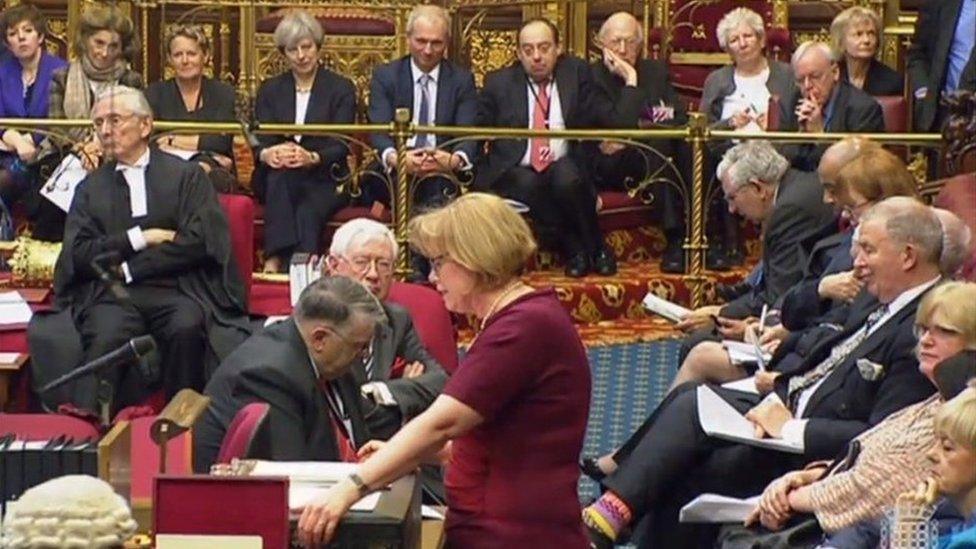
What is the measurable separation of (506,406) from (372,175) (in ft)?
21.5

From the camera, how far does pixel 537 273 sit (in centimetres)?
1289

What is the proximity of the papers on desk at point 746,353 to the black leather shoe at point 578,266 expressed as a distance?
322 cm

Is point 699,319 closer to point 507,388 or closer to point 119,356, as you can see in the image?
point 119,356

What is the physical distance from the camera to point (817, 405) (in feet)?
25.9

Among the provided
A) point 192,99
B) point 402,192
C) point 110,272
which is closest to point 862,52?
point 402,192

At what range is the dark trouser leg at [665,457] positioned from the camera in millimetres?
8281

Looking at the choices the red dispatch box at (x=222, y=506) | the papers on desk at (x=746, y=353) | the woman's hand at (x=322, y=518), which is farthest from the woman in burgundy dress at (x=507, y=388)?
the papers on desk at (x=746, y=353)

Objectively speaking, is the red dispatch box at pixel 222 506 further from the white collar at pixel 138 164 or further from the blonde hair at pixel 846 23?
the blonde hair at pixel 846 23

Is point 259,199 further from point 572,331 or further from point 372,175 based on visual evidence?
point 572,331

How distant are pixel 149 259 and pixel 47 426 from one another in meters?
1.88

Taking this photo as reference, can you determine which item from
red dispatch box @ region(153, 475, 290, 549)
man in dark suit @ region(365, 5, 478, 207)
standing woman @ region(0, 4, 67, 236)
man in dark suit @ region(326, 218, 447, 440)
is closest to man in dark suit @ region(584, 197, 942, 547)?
man in dark suit @ region(326, 218, 447, 440)

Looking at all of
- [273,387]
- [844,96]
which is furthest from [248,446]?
[844,96]

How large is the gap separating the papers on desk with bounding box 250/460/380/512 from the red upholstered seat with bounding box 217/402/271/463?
85mm

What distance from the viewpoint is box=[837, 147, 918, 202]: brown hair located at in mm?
8695
